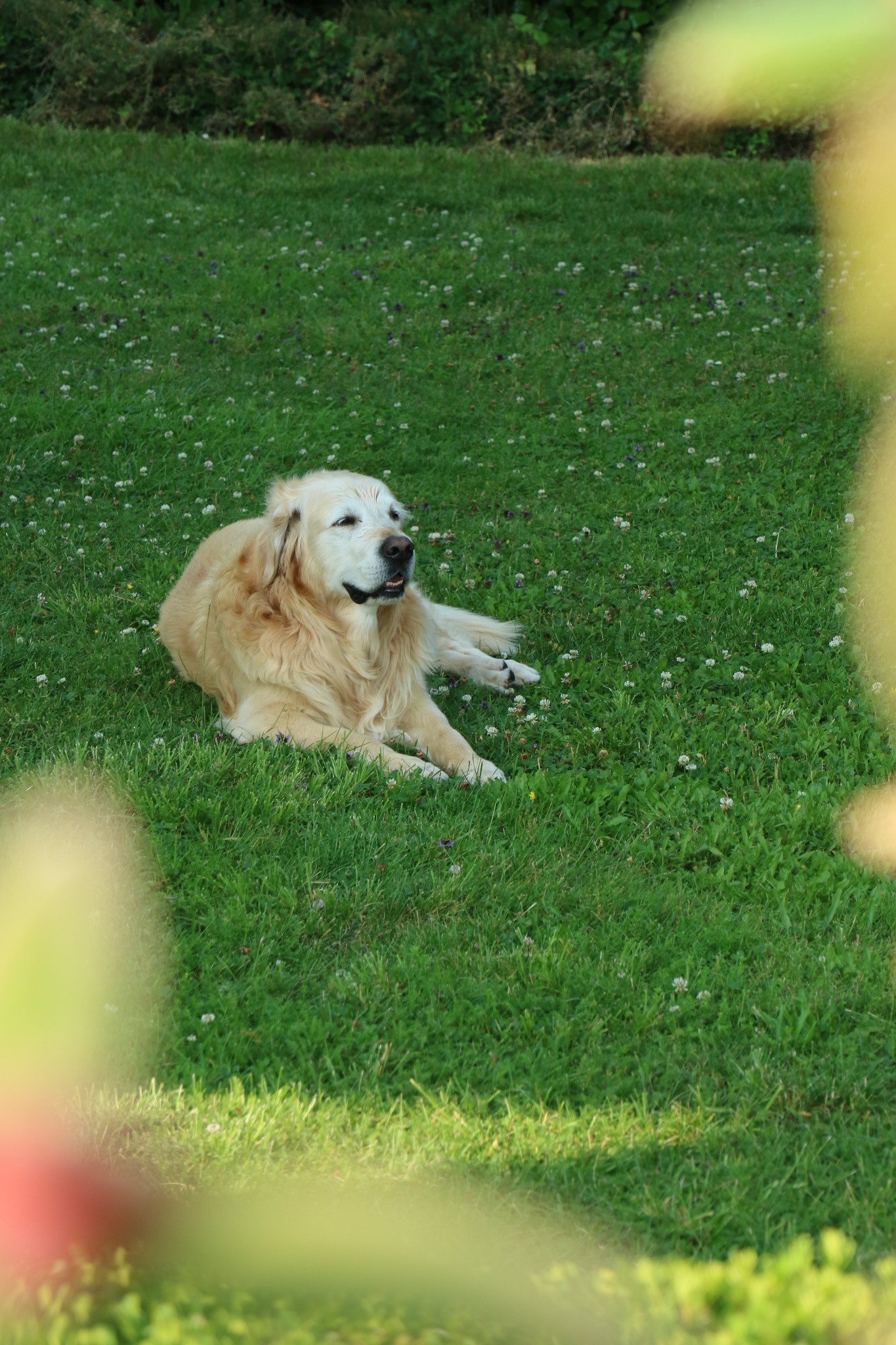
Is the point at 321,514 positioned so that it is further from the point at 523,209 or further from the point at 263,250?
the point at 523,209

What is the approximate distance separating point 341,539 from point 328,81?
1410cm

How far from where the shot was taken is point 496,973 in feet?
13.3

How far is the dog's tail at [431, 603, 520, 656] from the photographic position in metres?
6.84

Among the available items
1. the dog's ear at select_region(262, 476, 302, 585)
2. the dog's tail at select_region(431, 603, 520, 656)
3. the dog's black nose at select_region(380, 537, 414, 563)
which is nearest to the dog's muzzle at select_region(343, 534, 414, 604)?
the dog's black nose at select_region(380, 537, 414, 563)

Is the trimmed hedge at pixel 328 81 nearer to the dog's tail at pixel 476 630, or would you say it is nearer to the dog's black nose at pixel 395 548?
the dog's tail at pixel 476 630

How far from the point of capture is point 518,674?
656 cm

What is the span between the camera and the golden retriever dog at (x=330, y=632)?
19.0ft

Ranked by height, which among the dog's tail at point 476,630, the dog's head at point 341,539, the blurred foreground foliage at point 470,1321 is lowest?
the blurred foreground foliage at point 470,1321

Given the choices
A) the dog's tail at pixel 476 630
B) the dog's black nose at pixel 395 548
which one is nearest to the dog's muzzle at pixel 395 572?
the dog's black nose at pixel 395 548

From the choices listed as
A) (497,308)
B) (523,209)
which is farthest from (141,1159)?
(523,209)

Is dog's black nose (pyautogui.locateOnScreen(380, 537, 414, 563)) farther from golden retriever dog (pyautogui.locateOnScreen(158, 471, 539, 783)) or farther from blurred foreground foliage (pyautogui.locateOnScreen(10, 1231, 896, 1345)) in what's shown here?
blurred foreground foliage (pyautogui.locateOnScreen(10, 1231, 896, 1345))

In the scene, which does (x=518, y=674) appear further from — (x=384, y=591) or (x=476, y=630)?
(x=384, y=591)

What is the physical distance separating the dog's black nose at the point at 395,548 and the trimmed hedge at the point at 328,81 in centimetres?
1325

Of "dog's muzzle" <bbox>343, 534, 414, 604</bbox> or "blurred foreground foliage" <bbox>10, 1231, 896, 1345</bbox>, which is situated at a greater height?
"dog's muzzle" <bbox>343, 534, 414, 604</bbox>
